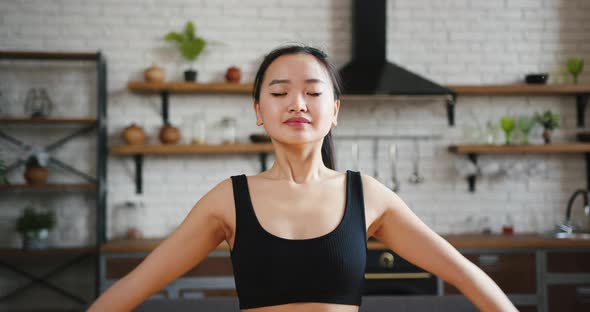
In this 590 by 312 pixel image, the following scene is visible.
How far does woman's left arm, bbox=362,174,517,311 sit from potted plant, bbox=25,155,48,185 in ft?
9.76

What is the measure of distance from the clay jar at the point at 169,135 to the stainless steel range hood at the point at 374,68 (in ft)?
3.86

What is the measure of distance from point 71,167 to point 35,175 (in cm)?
30

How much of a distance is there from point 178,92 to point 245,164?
704 millimetres

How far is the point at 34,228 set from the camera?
318cm

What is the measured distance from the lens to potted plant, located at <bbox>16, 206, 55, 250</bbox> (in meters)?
3.17

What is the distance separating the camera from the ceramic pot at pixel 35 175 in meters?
3.23

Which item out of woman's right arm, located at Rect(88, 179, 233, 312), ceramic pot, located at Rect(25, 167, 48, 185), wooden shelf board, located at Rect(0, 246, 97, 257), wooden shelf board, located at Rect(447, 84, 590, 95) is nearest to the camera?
woman's right arm, located at Rect(88, 179, 233, 312)

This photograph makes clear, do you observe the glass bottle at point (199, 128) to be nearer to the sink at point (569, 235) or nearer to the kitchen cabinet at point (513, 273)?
the kitchen cabinet at point (513, 273)

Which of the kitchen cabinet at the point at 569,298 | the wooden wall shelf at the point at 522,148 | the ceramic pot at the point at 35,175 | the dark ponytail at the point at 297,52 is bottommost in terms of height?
the kitchen cabinet at the point at 569,298

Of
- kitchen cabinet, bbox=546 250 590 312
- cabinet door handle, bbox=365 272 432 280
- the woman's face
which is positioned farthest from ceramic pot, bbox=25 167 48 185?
kitchen cabinet, bbox=546 250 590 312

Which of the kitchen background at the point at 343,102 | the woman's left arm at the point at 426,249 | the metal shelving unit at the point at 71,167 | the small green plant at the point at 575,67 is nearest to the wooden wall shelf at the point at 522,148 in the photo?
the kitchen background at the point at 343,102

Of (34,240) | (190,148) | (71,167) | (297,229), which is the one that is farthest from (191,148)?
(297,229)

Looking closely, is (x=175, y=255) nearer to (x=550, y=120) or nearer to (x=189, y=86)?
(x=189, y=86)

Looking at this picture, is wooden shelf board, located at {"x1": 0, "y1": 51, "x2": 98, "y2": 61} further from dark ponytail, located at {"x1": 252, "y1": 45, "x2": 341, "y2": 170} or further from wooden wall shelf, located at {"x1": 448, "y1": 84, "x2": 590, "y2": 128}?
dark ponytail, located at {"x1": 252, "y1": 45, "x2": 341, "y2": 170}
